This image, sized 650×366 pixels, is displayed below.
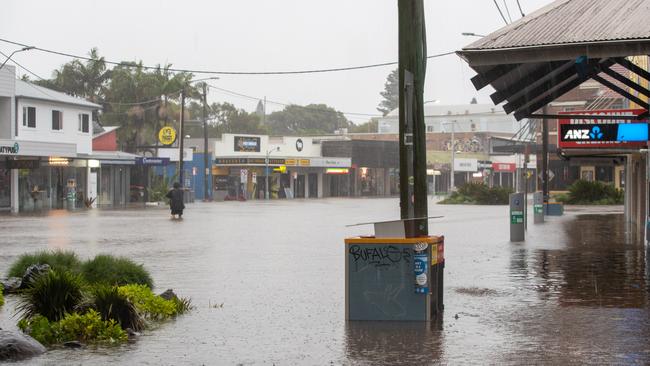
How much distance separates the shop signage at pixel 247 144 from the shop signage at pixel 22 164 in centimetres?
3635

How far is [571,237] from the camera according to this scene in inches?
1132

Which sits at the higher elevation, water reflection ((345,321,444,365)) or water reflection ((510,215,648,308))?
water reflection ((510,215,648,308))

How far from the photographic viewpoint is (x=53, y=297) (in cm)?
1118

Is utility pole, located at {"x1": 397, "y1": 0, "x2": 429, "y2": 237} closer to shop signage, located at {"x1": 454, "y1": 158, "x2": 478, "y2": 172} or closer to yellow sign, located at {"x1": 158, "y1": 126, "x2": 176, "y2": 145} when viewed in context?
yellow sign, located at {"x1": 158, "y1": 126, "x2": 176, "y2": 145}

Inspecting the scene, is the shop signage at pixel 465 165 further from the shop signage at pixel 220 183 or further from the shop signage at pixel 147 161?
the shop signage at pixel 147 161

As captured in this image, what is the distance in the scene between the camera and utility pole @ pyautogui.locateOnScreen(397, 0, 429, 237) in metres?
12.3

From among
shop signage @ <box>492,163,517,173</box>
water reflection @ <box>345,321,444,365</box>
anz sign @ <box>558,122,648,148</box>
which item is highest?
shop signage @ <box>492,163,517,173</box>

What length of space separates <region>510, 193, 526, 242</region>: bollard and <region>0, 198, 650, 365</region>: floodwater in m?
0.53

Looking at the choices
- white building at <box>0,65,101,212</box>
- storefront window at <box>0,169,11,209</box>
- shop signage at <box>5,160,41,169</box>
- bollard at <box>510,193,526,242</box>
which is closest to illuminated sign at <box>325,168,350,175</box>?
white building at <box>0,65,101,212</box>

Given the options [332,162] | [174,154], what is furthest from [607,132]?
[332,162]

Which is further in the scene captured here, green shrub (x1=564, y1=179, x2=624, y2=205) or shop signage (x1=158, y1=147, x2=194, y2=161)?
shop signage (x1=158, y1=147, x2=194, y2=161)

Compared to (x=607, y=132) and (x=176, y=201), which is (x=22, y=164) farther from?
(x=607, y=132)

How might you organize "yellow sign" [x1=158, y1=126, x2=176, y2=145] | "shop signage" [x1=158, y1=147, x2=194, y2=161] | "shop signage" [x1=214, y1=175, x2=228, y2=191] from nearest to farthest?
"yellow sign" [x1=158, y1=126, x2=176, y2=145]
"shop signage" [x1=158, y1=147, x2=194, y2=161]
"shop signage" [x1=214, y1=175, x2=228, y2=191]

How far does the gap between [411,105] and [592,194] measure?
5295 centimetres
